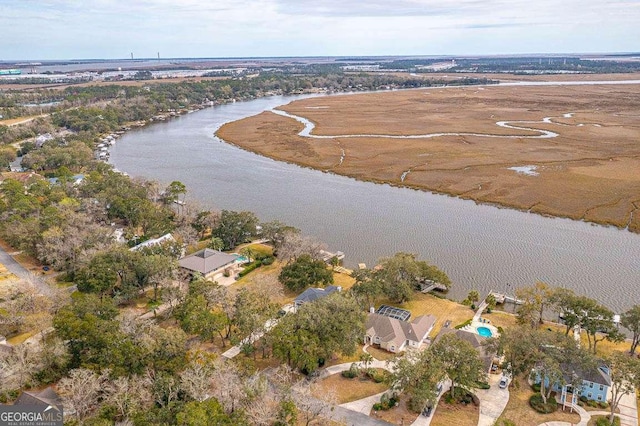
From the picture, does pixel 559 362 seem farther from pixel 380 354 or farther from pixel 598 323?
pixel 380 354

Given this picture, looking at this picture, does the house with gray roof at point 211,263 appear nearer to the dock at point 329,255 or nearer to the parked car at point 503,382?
the dock at point 329,255

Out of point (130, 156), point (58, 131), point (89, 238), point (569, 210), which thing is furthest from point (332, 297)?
point (58, 131)

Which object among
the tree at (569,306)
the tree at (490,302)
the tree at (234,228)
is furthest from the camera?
the tree at (234,228)

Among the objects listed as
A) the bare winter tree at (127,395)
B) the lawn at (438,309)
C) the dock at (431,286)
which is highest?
the bare winter tree at (127,395)

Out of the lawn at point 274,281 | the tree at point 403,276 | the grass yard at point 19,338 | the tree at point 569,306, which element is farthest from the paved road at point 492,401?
the grass yard at point 19,338

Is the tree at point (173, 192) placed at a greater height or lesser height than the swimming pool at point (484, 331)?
greater

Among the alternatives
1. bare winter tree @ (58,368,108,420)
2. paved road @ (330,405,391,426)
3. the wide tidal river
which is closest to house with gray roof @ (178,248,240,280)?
the wide tidal river

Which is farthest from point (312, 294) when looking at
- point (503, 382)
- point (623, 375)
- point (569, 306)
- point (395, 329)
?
point (623, 375)

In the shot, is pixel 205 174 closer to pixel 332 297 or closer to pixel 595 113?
pixel 332 297
